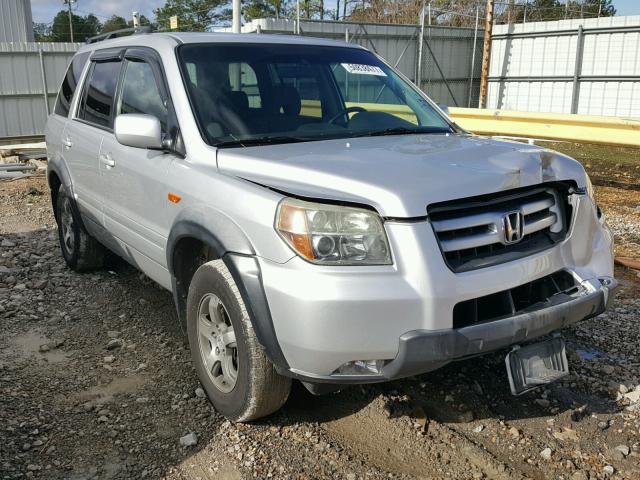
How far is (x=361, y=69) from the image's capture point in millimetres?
4336

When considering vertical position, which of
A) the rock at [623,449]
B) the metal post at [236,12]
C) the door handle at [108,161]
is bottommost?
the rock at [623,449]

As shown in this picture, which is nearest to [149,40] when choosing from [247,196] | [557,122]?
[247,196]

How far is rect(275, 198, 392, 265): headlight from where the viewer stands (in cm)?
258

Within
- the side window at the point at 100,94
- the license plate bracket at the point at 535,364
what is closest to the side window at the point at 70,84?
the side window at the point at 100,94

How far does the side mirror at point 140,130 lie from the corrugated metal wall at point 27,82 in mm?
14560

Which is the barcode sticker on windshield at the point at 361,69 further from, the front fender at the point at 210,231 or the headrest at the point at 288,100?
the front fender at the point at 210,231

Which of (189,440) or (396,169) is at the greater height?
(396,169)

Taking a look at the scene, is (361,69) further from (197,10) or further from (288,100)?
(197,10)

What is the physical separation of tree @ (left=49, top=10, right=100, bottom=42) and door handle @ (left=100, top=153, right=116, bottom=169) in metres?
A: 60.8

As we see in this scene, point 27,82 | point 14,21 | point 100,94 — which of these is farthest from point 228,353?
point 14,21

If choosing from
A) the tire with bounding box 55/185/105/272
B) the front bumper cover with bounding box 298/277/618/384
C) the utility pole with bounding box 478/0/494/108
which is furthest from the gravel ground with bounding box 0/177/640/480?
the utility pole with bounding box 478/0/494/108

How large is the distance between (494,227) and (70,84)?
4202 mm

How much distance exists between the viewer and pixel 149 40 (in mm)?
4137

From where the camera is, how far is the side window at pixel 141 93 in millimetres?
3768
